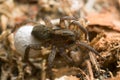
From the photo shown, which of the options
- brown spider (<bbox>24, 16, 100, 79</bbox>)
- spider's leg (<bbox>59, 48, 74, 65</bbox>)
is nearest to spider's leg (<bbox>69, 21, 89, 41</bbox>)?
brown spider (<bbox>24, 16, 100, 79</bbox>)

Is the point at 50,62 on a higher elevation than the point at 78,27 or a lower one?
lower

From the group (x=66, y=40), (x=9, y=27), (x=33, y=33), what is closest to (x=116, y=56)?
(x=66, y=40)

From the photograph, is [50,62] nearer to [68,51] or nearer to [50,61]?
[50,61]

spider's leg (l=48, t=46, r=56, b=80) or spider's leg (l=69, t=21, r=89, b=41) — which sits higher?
spider's leg (l=69, t=21, r=89, b=41)

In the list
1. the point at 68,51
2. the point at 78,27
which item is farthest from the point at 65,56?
the point at 78,27

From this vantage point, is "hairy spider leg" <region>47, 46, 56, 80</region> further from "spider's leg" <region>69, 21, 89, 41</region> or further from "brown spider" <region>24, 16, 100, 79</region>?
"spider's leg" <region>69, 21, 89, 41</region>

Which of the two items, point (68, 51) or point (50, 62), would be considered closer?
point (50, 62)

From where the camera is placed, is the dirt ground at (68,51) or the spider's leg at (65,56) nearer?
the dirt ground at (68,51)

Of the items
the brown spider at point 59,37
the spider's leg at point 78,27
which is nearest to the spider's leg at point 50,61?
the brown spider at point 59,37

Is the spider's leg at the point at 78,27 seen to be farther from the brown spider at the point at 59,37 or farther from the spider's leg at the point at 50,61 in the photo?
the spider's leg at the point at 50,61
